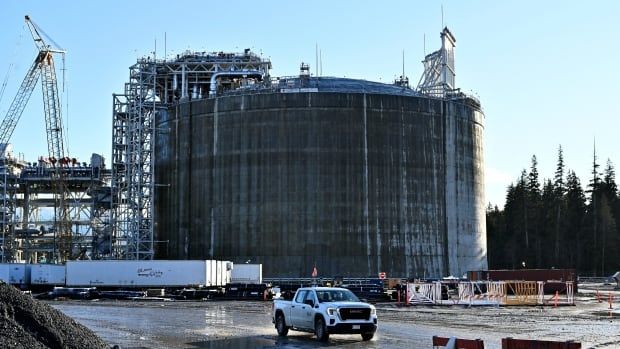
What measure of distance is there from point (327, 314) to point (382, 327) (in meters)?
5.80

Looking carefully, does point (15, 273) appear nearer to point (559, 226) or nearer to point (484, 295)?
point (484, 295)

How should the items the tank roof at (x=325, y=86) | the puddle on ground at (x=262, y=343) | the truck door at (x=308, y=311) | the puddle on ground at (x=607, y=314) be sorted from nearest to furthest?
the puddle on ground at (x=262, y=343) → the truck door at (x=308, y=311) → the puddle on ground at (x=607, y=314) → the tank roof at (x=325, y=86)

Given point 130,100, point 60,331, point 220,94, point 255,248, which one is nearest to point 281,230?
point 255,248

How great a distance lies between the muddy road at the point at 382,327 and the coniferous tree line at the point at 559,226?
8263cm

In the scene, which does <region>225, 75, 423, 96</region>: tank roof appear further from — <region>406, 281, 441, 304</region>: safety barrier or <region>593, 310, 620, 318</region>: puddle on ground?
<region>593, 310, 620, 318</region>: puddle on ground

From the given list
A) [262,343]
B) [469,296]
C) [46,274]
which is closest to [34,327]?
[262,343]

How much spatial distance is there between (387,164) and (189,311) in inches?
1326

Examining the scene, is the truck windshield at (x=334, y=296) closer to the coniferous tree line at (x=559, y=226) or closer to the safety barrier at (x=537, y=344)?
the safety barrier at (x=537, y=344)

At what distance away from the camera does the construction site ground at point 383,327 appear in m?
25.0

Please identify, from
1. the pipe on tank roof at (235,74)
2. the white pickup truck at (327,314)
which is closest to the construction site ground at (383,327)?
the white pickup truck at (327,314)

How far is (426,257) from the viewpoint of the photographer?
73250 mm

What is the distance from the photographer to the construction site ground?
81.9ft

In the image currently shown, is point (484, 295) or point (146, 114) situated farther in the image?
point (146, 114)

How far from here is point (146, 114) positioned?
80312 mm
